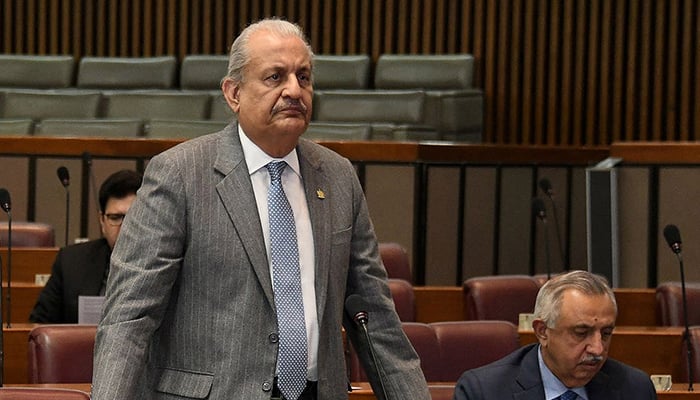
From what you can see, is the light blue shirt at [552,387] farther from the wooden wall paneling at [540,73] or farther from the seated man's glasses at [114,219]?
the wooden wall paneling at [540,73]

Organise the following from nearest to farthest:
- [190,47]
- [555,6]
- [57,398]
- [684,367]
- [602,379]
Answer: [57,398] < [602,379] < [684,367] < [555,6] < [190,47]

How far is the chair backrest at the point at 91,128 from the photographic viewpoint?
31.7 ft

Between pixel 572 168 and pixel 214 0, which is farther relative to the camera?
pixel 214 0

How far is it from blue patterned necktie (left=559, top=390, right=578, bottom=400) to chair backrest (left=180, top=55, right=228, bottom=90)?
7.25 meters

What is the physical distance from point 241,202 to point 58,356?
1830 mm

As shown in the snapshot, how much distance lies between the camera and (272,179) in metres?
2.80

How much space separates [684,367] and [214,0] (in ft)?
24.7

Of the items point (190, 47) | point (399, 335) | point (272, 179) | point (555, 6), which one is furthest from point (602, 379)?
point (190, 47)

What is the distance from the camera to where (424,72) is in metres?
10.3

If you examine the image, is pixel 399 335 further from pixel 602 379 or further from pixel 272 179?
pixel 602 379

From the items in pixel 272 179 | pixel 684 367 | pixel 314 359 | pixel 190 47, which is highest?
pixel 190 47

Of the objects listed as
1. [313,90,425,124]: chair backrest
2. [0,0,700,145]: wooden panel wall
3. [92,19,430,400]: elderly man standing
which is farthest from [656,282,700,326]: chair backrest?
[0,0,700,145]: wooden panel wall

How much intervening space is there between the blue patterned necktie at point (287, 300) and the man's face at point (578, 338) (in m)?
1.03

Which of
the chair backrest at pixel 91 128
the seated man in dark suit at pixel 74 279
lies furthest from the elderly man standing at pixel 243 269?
the chair backrest at pixel 91 128
